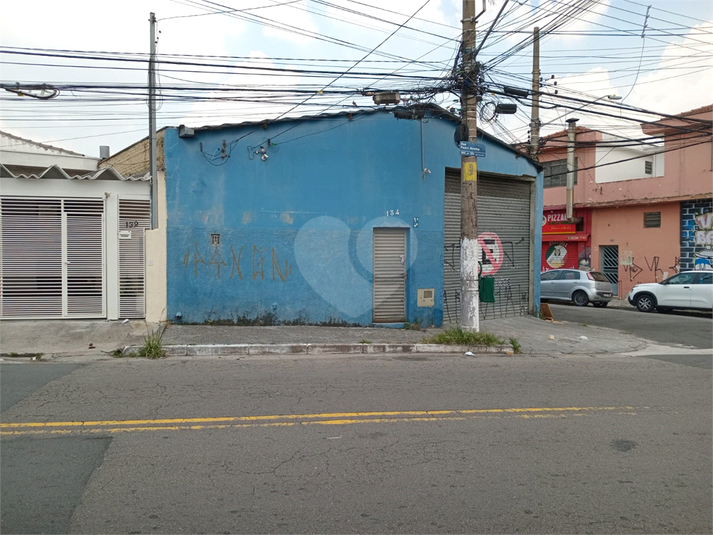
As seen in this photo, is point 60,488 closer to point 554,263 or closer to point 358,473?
point 358,473

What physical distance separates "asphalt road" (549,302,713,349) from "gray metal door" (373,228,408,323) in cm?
621

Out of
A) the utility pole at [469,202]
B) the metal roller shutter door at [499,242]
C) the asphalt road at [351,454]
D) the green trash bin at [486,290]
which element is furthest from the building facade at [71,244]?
the green trash bin at [486,290]

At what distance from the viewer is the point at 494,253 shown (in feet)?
49.5

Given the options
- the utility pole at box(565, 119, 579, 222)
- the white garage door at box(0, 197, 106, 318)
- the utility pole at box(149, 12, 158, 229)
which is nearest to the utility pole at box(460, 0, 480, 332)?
the utility pole at box(149, 12, 158, 229)

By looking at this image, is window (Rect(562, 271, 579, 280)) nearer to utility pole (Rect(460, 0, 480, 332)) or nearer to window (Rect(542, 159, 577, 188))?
window (Rect(542, 159, 577, 188))

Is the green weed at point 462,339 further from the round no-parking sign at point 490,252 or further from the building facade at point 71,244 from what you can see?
the building facade at point 71,244

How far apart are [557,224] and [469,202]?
18967 millimetres

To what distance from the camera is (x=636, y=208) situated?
82.6 ft

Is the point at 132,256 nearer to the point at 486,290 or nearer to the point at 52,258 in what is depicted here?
the point at 52,258

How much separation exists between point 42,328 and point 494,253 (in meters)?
11.0

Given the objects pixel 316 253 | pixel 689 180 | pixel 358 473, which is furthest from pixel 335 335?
pixel 689 180

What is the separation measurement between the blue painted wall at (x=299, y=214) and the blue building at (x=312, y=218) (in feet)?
0.07

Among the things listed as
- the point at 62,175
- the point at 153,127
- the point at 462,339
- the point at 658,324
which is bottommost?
the point at 658,324

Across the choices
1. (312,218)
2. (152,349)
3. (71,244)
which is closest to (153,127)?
(71,244)
